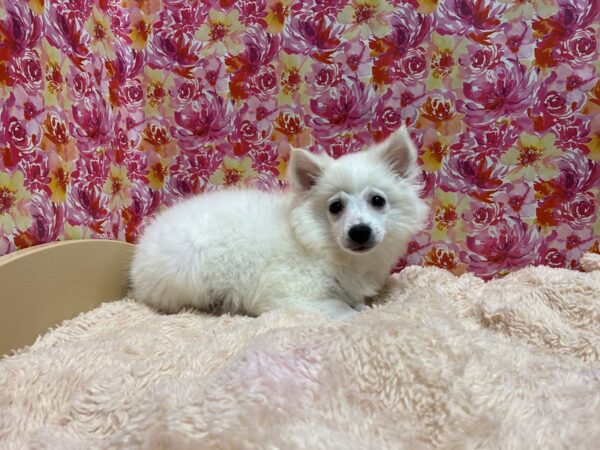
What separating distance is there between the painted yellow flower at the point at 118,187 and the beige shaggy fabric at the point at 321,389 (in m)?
0.83

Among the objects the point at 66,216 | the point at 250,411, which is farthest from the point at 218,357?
the point at 66,216

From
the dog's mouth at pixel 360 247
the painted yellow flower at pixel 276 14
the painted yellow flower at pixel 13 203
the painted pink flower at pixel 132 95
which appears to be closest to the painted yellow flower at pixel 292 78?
the painted yellow flower at pixel 276 14

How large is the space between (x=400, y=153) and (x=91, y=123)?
4.20 feet

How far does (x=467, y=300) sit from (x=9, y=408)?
1.53 meters

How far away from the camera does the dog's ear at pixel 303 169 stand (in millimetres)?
1762

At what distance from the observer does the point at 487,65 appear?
75.8 inches

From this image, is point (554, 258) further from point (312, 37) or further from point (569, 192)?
point (312, 37)

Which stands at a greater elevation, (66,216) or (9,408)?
(66,216)

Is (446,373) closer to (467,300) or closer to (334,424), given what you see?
(334,424)

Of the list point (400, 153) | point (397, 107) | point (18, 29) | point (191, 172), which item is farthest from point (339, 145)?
point (18, 29)

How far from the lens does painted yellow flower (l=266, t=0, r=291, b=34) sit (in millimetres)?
2029

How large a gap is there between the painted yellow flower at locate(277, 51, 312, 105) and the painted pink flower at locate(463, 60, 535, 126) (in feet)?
2.34

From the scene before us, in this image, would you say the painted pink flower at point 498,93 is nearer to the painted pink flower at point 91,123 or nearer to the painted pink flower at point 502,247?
the painted pink flower at point 502,247

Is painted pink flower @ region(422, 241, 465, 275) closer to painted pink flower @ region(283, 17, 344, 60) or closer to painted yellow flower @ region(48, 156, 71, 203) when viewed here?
painted pink flower @ region(283, 17, 344, 60)
